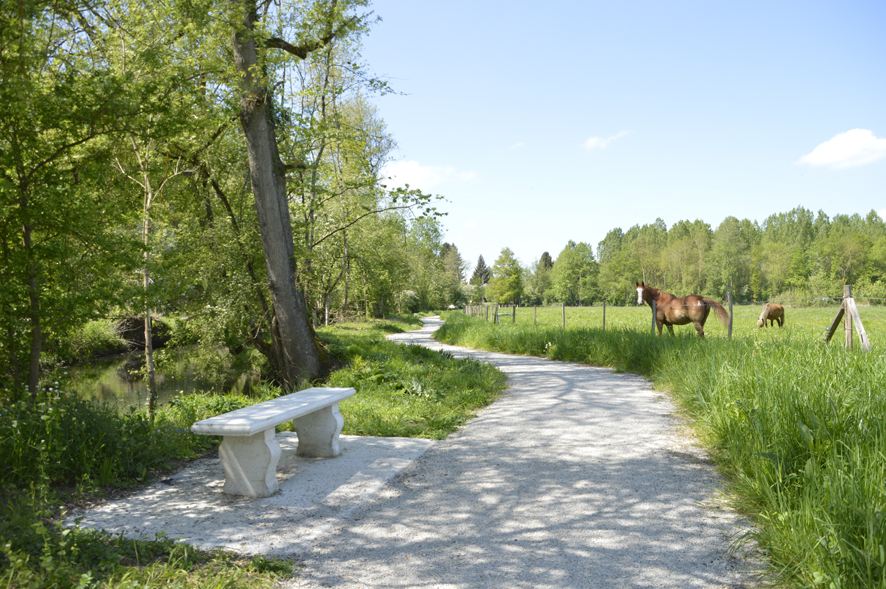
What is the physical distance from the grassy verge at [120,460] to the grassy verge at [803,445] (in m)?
2.90

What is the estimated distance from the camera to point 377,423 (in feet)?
22.7

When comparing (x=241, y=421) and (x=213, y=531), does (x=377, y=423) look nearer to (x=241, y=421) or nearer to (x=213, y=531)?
(x=241, y=421)

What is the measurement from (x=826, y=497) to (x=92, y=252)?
6.51 m

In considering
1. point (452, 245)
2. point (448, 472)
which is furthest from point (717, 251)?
point (448, 472)

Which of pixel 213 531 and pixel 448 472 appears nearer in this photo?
pixel 213 531

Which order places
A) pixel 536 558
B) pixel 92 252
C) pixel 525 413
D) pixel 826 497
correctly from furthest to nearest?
pixel 525 413, pixel 92 252, pixel 536 558, pixel 826 497

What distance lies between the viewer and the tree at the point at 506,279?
83000 millimetres

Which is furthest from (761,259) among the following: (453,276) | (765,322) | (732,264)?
(765,322)

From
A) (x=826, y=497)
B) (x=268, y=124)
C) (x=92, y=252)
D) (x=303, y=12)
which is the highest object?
(x=303, y=12)

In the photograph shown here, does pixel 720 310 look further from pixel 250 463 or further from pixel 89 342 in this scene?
pixel 89 342

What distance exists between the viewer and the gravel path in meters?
3.14

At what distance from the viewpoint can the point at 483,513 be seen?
4.13m

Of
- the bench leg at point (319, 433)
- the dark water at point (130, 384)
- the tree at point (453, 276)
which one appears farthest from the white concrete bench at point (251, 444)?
the tree at point (453, 276)

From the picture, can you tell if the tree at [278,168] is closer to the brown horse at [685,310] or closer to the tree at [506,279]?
the brown horse at [685,310]
